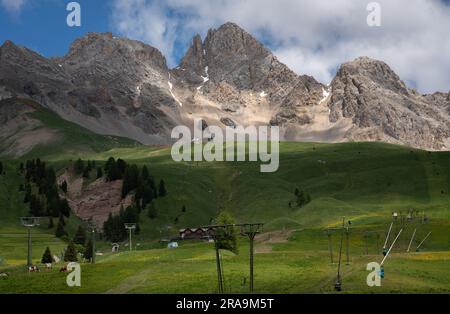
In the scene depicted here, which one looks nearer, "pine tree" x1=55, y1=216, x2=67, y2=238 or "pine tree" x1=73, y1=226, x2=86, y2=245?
"pine tree" x1=73, y1=226, x2=86, y2=245

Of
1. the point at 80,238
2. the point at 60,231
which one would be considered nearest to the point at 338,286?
the point at 80,238

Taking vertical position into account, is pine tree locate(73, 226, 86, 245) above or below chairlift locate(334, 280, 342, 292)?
below

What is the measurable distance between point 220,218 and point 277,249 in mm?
24921

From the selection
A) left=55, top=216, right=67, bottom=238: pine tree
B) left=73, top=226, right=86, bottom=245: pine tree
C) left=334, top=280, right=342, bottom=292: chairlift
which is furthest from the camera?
left=55, top=216, right=67, bottom=238: pine tree

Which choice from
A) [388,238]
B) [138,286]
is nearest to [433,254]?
[388,238]

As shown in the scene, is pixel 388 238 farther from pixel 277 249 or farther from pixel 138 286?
pixel 138 286

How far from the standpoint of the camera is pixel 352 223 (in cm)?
15825

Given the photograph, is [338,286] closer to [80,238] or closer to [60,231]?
[80,238]

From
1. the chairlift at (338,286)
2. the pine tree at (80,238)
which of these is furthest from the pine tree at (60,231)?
the chairlift at (338,286)

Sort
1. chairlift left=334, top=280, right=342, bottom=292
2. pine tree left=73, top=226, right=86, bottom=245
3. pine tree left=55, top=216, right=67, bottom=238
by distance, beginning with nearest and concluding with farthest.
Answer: chairlift left=334, top=280, right=342, bottom=292, pine tree left=73, top=226, right=86, bottom=245, pine tree left=55, top=216, right=67, bottom=238

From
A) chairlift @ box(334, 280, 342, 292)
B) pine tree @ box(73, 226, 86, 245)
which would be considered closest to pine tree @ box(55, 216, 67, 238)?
pine tree @ box(73, 226, 86, 245)

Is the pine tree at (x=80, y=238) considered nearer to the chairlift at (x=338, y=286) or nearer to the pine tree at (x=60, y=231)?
the pine tree at (x=60, y=231)

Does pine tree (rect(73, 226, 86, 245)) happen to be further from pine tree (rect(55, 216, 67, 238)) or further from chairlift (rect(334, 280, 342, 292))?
chairlift (rect(334, 280, 342, 292))
